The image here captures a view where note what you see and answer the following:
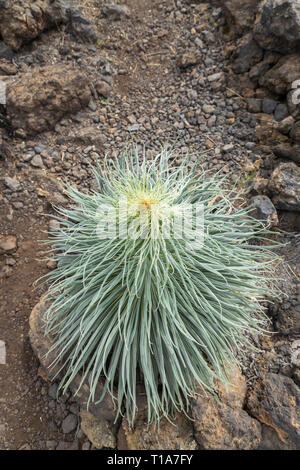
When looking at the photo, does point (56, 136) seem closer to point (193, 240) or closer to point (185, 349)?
point (193, 240)

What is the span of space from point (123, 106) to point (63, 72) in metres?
0.58

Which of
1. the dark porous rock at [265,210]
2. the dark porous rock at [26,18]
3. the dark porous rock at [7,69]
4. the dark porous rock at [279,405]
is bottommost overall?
the dark porous rock at [279,405]

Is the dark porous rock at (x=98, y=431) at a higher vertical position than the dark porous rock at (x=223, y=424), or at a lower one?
lower

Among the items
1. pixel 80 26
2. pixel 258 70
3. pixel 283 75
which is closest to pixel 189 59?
pixel 258 70

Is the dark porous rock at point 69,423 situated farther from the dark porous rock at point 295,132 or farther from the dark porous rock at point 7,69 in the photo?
the dark porous rock at point 7,69

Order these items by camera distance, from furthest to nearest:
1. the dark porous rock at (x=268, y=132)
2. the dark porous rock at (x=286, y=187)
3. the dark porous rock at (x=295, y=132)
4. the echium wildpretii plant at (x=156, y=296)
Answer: the dark porous rock at (x=268, y=132), the dark porous rock at (x=295, y=132), the dark porous rock at (x=286, y=187), the echium wildpretii plant at (x=156, y=296)

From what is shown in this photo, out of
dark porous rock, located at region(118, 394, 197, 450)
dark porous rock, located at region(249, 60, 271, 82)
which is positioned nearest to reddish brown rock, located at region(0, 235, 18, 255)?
dark porous rock, located at region(118, 394, 197, 450)

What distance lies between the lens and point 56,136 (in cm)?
284

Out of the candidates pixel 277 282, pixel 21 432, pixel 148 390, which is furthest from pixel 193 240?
pixel 21 432

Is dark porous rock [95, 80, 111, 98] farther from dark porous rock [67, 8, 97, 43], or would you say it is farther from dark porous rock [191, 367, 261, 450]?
dark porous rock [191, 367, 261, 450]

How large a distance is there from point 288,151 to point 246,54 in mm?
1085

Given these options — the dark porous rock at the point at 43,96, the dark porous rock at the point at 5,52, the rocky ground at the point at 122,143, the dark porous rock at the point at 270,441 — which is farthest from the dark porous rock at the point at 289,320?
the dark porous rock at the point at 5,52

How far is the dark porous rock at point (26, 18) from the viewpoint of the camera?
9.52 ft

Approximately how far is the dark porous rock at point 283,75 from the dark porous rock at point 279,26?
86 millimetres
